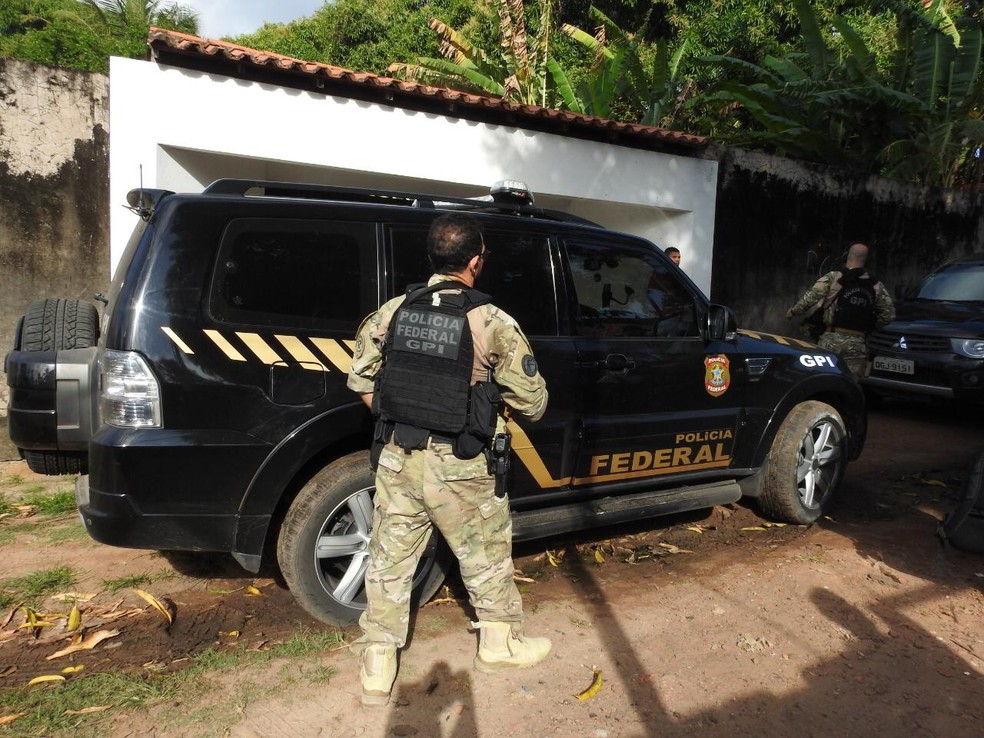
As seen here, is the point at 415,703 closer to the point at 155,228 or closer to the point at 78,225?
the point at 155,228

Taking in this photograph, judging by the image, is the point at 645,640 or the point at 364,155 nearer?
the point at 645,640

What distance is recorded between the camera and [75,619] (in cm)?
328

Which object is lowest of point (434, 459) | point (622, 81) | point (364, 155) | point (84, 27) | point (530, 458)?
point (530, 458)

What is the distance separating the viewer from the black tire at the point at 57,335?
3.58 m

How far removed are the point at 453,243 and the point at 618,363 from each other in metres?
1.40

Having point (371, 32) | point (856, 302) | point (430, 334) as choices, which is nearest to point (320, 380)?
point (430, 334)

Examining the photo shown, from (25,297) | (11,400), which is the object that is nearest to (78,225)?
(25,297)

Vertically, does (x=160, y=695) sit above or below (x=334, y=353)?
below

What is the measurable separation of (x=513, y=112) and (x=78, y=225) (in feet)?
13.9

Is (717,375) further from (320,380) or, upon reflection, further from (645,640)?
(320,380)

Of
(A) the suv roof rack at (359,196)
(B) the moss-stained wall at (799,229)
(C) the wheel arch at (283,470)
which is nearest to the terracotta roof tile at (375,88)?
(B) the moss-stained wall at (799,229)

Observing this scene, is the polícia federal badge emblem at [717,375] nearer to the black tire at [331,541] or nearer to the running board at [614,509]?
the running board at [614,509]

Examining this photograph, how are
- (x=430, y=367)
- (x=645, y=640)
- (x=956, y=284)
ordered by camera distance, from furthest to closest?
(x=956, y=284), (x=645, y=640), (x=430, y=367)

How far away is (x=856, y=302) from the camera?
6.92 m
